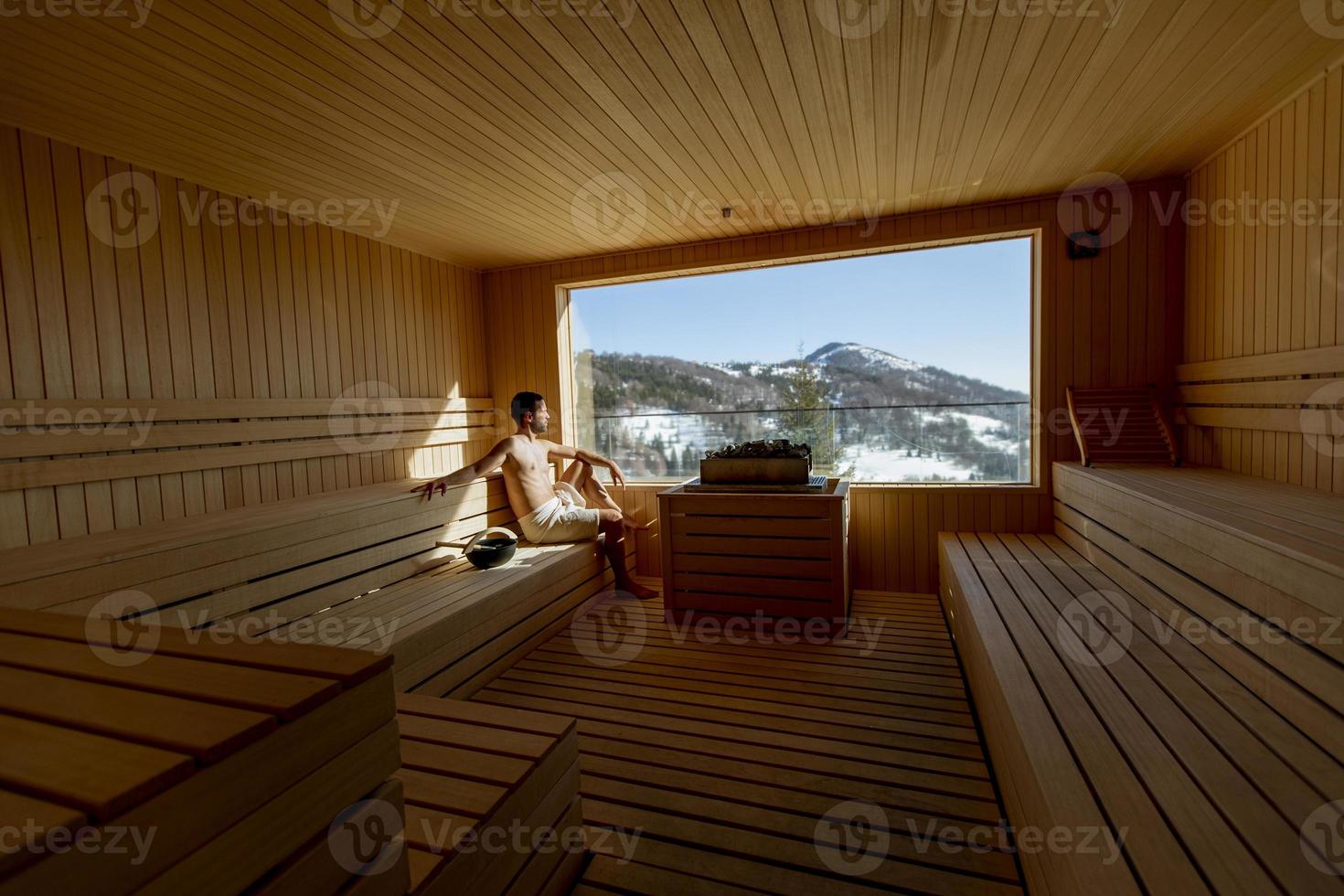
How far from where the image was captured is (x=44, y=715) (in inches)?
33.4

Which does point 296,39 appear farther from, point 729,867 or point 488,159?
point 729,867

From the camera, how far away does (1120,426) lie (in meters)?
3.58

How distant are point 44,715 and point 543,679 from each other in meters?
2.29

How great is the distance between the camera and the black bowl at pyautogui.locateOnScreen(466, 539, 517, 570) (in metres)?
3.42
